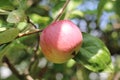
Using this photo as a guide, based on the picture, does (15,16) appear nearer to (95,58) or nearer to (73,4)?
(95,58)

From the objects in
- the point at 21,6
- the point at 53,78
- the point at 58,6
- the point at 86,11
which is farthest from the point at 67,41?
the point at 53,78

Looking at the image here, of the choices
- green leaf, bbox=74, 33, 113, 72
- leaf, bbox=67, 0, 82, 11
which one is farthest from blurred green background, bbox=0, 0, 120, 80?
green leaf, bbox=74, 33, 113, 72

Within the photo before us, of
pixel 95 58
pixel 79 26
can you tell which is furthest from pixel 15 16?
pixel 79 26

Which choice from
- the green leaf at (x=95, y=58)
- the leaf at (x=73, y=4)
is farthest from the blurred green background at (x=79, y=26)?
the green leaf at (x=95, y=58)

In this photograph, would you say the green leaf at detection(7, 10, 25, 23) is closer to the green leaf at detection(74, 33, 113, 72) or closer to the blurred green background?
the green leaf at detection(74, 33, 113, 72)

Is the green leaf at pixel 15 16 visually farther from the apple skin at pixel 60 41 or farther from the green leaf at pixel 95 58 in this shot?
the green leaf at pixel 95 58

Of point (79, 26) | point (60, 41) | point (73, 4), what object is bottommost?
point (79, 26)
